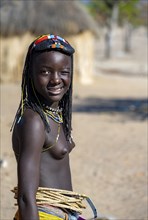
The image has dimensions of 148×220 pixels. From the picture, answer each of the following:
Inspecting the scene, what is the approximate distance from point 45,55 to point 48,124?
28cm

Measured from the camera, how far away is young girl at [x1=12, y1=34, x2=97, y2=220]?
80.5 inches

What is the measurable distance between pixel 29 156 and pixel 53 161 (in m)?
0.19

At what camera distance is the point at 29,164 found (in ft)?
6.70

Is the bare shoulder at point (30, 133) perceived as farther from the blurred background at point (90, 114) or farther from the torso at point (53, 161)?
the blurred background at point (90, 114)

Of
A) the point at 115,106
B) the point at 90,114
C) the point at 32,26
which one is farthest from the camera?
the point at 32,26

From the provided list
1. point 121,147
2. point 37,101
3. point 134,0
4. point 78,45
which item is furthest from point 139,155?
point 134,0

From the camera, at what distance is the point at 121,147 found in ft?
23.5

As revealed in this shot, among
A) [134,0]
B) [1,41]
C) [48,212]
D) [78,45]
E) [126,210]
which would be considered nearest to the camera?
[48,212]

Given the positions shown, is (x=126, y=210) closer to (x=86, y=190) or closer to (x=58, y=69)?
(x=86, y=190)

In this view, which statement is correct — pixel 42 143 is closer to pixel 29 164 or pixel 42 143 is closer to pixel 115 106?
pixel 29 164

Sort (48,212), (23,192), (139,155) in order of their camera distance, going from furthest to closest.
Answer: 1. (139,155)
2. (48,212)
3. (23,192)

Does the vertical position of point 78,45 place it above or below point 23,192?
above

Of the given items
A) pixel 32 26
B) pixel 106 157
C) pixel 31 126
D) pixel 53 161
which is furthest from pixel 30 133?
pixel 32 26

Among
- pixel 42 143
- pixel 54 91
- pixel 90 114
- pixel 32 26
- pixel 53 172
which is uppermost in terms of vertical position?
pixel 32 26
